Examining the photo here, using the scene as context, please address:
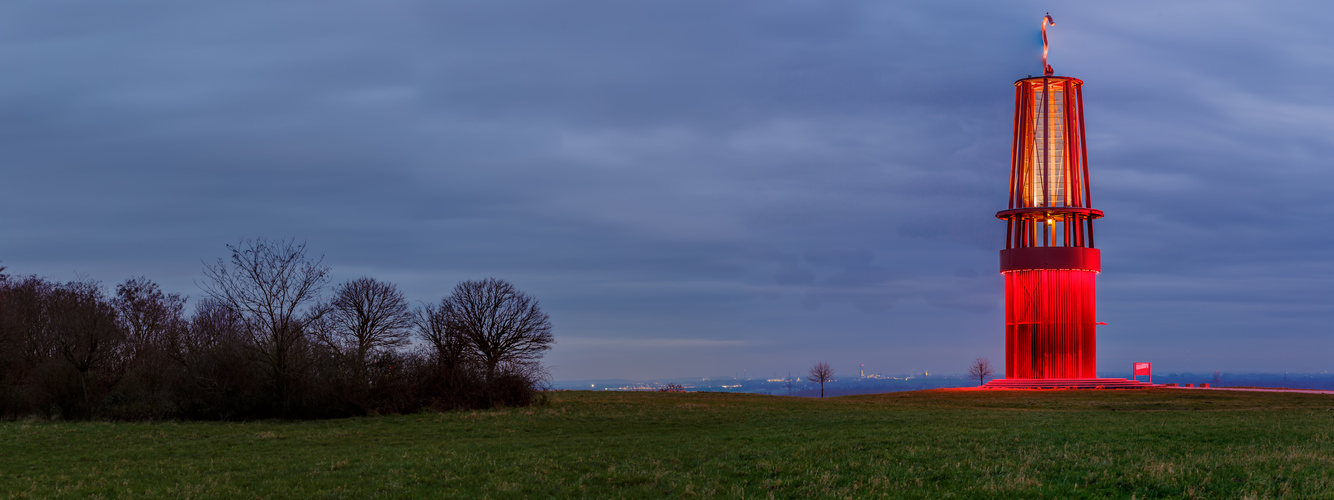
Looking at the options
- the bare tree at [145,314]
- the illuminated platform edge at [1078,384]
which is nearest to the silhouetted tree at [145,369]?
the bare tree at [145,314]

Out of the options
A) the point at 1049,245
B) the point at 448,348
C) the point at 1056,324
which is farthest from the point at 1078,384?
the point at 448,348

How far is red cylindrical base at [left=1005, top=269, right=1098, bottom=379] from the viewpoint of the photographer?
74312 mm

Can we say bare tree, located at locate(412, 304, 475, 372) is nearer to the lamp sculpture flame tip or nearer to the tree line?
the tree line

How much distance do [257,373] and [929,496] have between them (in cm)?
3148

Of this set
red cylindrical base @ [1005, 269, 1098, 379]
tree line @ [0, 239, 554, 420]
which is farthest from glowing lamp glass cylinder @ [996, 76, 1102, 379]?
tree line @ [0, 239, 554, 420]

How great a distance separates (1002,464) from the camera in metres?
15.8

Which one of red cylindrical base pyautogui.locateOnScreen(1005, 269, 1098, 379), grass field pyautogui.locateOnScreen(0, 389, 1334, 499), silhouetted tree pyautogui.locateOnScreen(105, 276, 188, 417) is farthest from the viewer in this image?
red cylindrical base pyautogui.locateOnScreen(1005, 269, 1098, 379)

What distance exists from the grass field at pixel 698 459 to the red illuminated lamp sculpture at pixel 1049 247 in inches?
1836

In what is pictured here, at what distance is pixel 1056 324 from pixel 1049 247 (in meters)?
6.18

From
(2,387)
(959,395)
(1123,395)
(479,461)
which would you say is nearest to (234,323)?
(2,387)

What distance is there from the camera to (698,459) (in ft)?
59.8

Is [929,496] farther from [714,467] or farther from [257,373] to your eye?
[257,373]

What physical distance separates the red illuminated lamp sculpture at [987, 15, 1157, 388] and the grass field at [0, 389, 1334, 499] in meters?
46.6

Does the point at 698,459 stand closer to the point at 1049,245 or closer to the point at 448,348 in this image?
the point at 448,348
